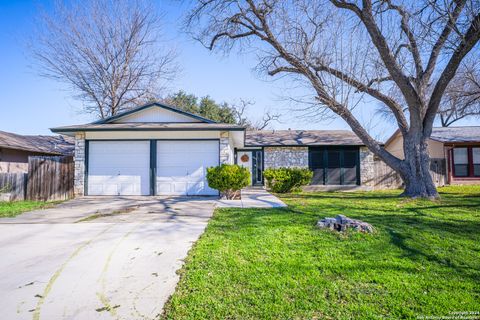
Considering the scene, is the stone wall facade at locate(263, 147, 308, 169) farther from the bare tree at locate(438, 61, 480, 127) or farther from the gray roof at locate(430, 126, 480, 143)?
the gray roof at locate(430, 126, 480, 143)

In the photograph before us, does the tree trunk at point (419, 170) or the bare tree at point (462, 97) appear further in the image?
the bare tree at point (462, 97)

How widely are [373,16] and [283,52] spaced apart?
3.35m

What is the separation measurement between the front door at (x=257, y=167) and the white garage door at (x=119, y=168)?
695 cm

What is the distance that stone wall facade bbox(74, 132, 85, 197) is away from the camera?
1039 centimetres

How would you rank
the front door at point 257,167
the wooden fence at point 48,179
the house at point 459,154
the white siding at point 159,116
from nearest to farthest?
the wooden fence at point 48,179
the white siding at point 159,116
the front door at point 257,167
the house at point 459,154

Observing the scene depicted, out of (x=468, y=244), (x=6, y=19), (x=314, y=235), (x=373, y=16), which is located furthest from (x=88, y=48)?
(x=468, y=244)

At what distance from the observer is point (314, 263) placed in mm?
3338

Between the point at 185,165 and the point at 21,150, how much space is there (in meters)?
9.88

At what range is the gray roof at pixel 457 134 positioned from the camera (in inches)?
650

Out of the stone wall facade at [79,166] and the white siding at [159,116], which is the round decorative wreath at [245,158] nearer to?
the white siding at [159,116]

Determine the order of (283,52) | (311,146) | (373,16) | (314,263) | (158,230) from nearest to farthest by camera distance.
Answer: (314,263) → (158,230) → (373,16) → (283,52) → (311,146)

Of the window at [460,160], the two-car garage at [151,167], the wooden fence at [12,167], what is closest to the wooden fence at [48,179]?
the two-car garage at [151,167]

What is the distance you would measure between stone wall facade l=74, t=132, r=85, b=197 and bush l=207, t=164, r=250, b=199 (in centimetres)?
556

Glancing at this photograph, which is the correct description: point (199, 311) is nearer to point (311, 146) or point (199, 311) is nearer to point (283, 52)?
point (283, 52)
